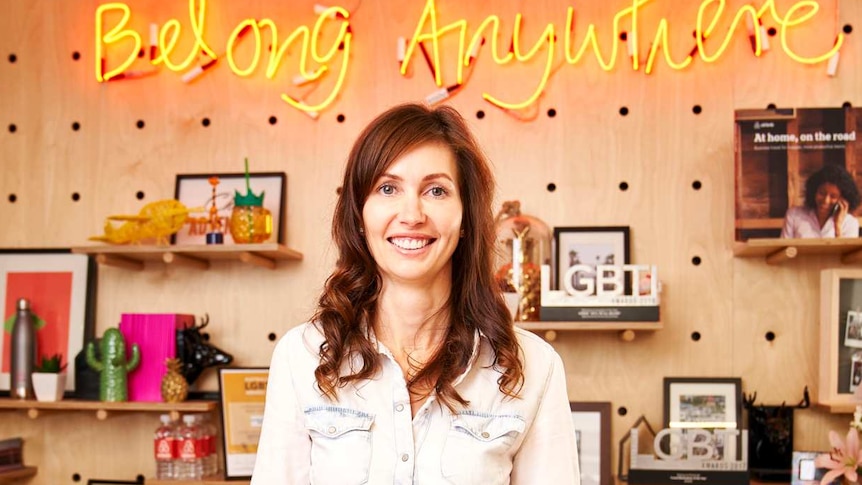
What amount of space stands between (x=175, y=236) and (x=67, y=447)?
2.79 ft

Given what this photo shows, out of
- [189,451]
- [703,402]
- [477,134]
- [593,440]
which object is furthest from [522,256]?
[189,451]

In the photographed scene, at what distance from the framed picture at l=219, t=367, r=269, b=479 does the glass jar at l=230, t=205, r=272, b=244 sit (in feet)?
1.45

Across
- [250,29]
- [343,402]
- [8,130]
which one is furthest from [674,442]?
[8,130]

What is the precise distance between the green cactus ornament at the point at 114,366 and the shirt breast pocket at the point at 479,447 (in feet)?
5.93

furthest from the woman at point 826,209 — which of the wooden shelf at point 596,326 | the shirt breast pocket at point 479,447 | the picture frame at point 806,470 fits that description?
the shirt breast pocket at point 479,447

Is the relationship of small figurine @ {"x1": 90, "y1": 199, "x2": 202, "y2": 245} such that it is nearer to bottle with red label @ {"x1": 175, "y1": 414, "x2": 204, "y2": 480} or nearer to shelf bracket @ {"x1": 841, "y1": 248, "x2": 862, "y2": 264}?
bottle with red label @ {"x1": 175, "y1": 414, "x2": 204, "y2": 480}

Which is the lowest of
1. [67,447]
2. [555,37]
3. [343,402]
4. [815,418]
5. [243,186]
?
[67,447]

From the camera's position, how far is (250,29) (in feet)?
10.7

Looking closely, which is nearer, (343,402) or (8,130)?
(343,402)

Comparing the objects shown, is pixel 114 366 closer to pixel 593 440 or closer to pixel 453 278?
pixel 593 440

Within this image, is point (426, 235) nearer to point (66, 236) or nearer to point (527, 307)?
point (527, 307)

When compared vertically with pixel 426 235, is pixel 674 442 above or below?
below

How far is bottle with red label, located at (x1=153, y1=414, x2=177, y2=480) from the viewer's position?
303 cm

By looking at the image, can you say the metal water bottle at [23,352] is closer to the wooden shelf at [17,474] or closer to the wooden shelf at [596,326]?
the wooden shelf at [17,474]
